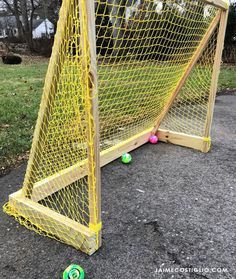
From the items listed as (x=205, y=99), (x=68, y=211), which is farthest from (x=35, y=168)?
(x=205, y=99)

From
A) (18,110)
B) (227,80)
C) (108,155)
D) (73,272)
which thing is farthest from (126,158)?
(227,80)

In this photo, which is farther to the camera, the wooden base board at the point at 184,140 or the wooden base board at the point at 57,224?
the wooden base board at the point at 184,140

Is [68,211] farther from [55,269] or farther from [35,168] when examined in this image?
[55,269]

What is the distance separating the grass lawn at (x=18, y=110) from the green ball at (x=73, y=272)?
5.30 ft

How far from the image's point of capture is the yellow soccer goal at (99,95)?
190 centimetres

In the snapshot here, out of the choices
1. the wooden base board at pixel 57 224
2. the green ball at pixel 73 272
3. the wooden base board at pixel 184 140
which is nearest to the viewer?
the green ball at pixel 73 272

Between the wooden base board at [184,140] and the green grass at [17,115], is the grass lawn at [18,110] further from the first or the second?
the wooden base board at [184,140]

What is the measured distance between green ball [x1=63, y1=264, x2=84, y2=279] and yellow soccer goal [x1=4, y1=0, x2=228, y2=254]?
0.21 m

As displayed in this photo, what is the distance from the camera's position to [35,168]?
7.89 feet

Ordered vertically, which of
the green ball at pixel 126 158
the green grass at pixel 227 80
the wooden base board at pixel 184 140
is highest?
the green grass at pixel 227 80

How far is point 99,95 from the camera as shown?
280 centimetres

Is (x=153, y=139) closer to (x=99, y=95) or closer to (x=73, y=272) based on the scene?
(x=99, y=95)

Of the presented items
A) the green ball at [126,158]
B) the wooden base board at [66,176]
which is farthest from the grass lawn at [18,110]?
the green ball at [126,158]

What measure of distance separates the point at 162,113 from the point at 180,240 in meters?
2.04
